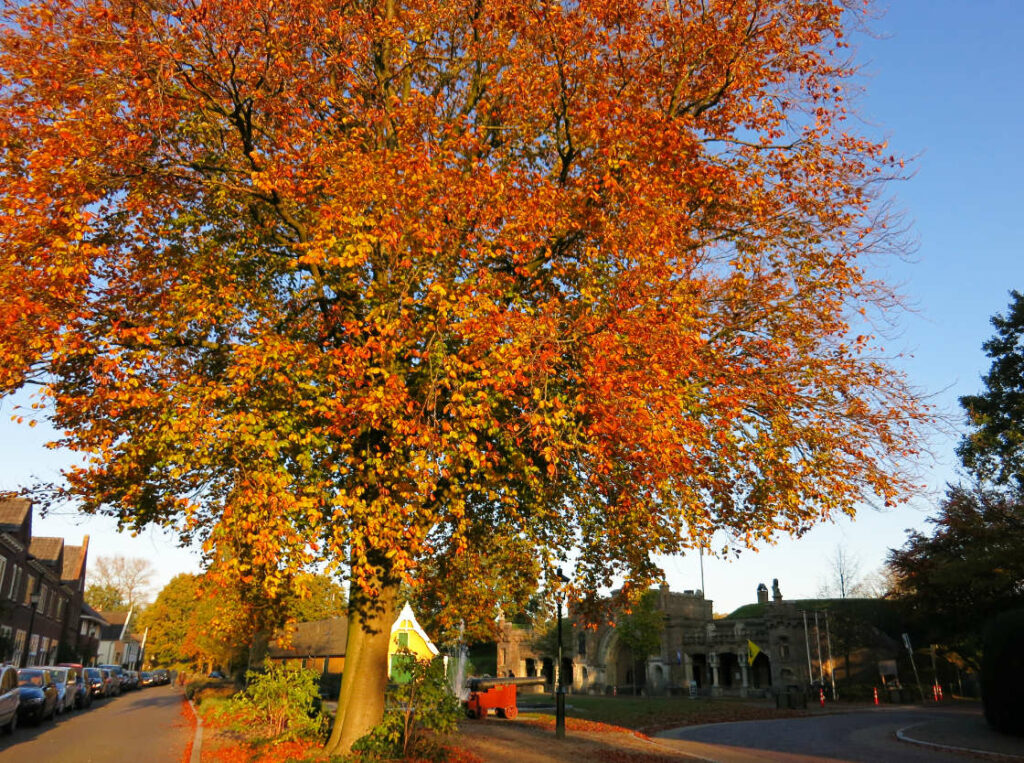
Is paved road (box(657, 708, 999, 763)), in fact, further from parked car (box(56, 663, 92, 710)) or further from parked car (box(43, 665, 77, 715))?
parked car (box(56, 663, 92, 710))

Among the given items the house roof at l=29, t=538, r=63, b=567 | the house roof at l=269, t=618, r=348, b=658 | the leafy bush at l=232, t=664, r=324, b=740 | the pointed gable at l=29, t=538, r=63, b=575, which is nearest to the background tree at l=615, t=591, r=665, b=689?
the house roof at l=269, t=618, r=348, b=658

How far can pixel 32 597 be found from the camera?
2084 inches

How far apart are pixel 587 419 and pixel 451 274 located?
11.4ft

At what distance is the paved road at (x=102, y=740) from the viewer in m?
16.7

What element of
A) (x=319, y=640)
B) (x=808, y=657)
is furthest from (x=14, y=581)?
(x=808, y=657)

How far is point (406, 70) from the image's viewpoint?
16172 mm

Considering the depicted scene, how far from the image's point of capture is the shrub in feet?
69.5

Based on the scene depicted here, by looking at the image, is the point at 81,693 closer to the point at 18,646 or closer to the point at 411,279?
the point at 18,646

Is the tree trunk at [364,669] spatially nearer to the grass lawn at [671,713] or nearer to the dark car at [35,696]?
the dark car at [35,696]

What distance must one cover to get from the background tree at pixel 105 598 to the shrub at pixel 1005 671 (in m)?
134

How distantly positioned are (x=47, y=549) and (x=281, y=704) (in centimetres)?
5830

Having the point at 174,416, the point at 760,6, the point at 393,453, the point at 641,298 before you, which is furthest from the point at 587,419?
the point at 760,6

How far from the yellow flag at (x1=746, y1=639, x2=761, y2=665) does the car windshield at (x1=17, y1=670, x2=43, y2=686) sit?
41.0 metres

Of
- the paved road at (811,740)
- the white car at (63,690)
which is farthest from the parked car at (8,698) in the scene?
the paved road at (811,740)
